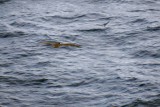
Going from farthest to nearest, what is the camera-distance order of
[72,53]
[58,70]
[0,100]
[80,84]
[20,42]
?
[20,42], [72,53], [58,70], [80,84], [0,100]

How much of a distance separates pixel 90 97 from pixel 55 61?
1476 millimetres

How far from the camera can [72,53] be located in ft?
26.1

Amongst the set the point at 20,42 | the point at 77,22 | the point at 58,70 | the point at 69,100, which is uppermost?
the point at 77,22

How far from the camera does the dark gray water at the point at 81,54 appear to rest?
6.38 m

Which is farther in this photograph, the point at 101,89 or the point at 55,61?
the point at 55,61

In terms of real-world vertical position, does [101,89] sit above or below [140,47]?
below

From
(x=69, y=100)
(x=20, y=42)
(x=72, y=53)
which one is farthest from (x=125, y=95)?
(x=20, y=42)

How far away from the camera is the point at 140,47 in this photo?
26.6ft

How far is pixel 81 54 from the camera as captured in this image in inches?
311

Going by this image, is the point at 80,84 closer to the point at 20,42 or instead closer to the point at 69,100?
the point at 69,100

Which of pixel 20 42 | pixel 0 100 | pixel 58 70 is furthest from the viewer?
pixel 20 42

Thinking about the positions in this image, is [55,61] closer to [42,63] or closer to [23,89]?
[42,63]

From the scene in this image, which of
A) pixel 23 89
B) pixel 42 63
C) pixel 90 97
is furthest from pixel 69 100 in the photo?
pixel 42 63

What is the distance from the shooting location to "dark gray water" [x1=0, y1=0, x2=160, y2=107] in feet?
20.9
